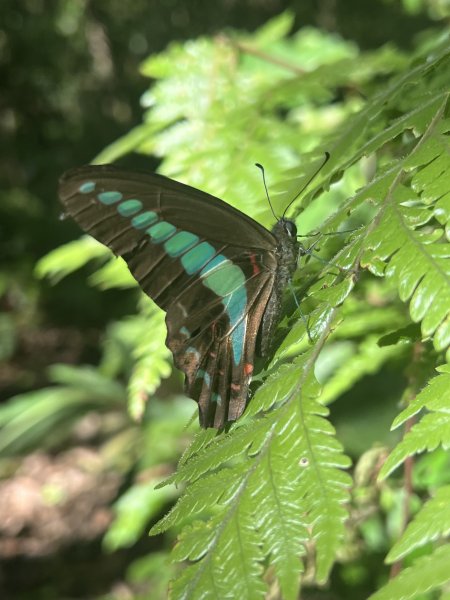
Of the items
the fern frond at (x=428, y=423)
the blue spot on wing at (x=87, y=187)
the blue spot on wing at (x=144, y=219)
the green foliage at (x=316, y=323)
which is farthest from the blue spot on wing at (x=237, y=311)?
the fern frond at (x=428, y=423)

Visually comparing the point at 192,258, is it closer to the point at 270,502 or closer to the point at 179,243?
the point at 179,243

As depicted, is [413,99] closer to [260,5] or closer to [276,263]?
[276,263]

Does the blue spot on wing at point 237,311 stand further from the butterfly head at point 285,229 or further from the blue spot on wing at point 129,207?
the blue spot on wing at point 129,207

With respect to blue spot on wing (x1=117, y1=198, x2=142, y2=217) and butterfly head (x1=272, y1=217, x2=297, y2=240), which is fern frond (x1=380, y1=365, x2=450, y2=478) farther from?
blue spot on wing (x1=117, y1=198, x2=142, y2=217)

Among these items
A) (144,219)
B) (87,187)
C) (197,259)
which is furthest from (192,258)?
(87,187)

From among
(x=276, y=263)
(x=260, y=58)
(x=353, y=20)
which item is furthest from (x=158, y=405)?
(x=353, y=20)

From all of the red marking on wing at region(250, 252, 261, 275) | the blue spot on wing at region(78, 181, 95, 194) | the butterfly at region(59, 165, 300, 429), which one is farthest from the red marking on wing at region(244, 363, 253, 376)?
the blue spot on wing at region(78, 181, 95, 194)
